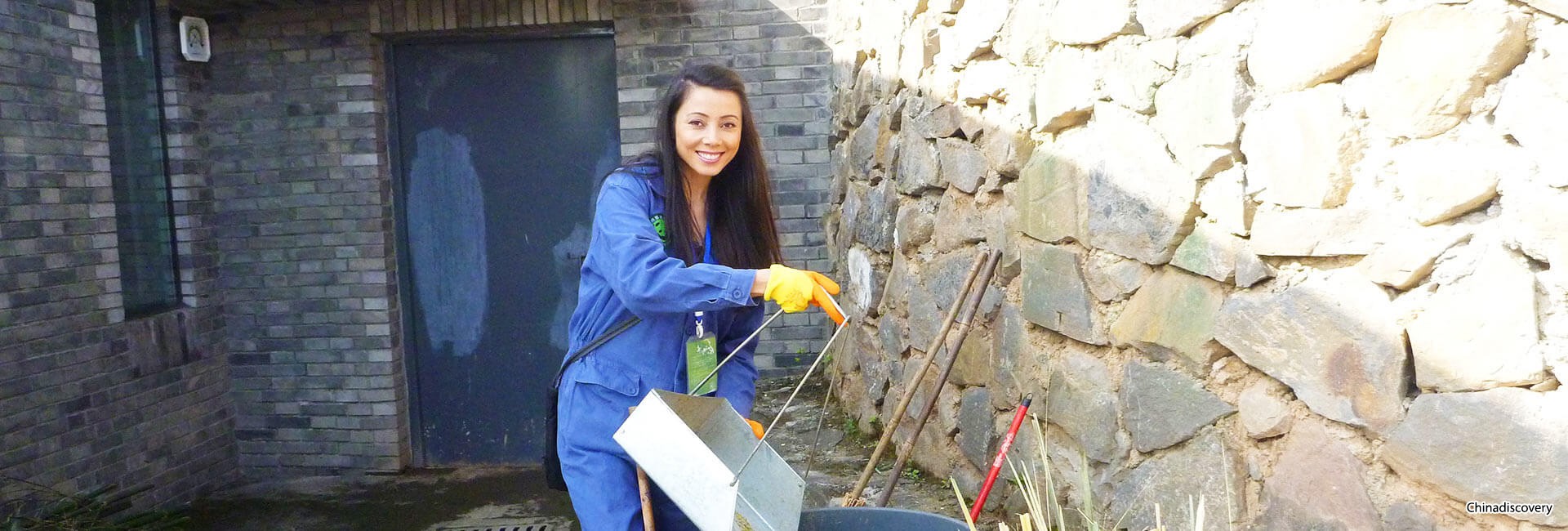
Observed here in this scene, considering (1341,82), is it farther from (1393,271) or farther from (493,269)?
(493,269)

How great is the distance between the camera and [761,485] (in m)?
2.19

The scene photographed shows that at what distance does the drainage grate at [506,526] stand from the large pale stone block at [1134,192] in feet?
10.5

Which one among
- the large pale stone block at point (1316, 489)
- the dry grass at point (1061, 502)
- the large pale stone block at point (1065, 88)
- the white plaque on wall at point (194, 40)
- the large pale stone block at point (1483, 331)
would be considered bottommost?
the dry grass at point (1061, 502)

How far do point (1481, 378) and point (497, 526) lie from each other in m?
4.20

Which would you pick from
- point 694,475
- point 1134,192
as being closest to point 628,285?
point 694,475

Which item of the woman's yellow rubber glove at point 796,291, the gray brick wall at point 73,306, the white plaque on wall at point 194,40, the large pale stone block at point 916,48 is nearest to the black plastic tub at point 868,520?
the woman's yellow rubber glove at point 796,291

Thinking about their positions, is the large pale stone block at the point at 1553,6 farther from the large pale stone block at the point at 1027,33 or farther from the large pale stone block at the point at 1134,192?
the large pale stone block at the point at 1027,33

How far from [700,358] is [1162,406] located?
1.03 m

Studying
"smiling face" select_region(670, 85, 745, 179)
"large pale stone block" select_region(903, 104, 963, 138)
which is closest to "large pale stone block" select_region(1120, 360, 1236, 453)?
"smiling face" select_region(670, 85, 745, 179)

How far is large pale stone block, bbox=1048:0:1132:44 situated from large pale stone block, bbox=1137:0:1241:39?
0.05m

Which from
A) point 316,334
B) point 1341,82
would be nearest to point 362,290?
point 316,334

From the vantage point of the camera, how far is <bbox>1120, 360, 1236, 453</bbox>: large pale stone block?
2.24 metres

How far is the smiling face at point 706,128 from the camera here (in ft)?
8.09

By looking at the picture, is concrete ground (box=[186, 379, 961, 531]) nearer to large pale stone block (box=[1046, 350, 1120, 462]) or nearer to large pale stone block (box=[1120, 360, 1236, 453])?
large pale stone block (box=[1046, 350, 1120, 462])
